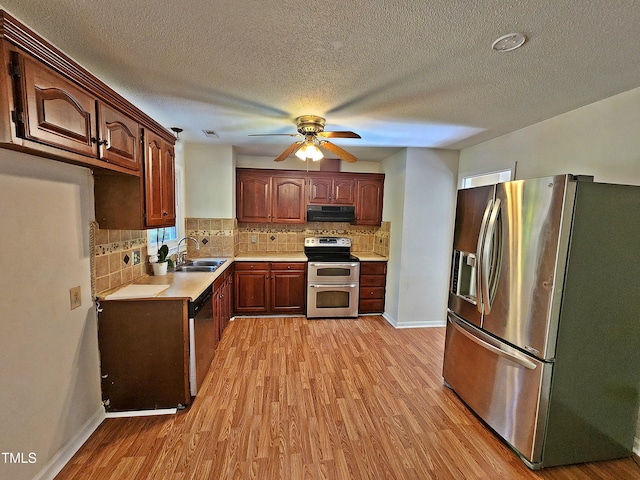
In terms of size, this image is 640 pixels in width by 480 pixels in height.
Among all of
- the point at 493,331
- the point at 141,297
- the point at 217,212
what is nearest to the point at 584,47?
the point at 493,331

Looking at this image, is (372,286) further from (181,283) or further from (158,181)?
(158,181)

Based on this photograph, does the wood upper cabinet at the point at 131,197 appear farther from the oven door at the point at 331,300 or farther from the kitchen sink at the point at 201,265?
the oven door at the point at 331,300

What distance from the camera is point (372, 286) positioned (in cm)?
414

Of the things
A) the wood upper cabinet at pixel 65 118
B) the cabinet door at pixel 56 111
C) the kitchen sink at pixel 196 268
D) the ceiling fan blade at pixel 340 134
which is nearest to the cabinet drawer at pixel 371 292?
the kitchen sink at pixel 196 268

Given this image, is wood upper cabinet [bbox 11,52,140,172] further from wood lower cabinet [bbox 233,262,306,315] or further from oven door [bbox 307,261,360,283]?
oven door [bbox 307,261,360,283]

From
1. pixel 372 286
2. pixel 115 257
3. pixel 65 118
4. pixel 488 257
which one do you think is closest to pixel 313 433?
pixel 488 257

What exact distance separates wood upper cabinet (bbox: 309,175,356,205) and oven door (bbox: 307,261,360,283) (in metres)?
1.01

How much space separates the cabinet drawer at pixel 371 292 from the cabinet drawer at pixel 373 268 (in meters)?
0.23

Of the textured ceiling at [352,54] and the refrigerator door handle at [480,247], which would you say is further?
the refrigerator door handle at [480,247]

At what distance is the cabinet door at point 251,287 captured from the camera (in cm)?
388

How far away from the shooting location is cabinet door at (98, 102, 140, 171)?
1.62 metres

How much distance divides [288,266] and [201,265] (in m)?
1.14

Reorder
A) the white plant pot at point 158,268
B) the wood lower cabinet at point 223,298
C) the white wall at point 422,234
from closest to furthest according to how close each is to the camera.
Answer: the white plant pot at point 158,268 → the wood lower cabinet at point 223,298 → the white wall at point 422,234

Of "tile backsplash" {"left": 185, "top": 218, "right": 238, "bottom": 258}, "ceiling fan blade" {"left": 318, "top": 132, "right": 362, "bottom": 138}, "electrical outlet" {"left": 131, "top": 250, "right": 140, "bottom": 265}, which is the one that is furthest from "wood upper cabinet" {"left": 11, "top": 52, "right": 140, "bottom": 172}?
"tile backsplash" {"left": 185, "top": 218, "right": 238, "bottom": 258}
